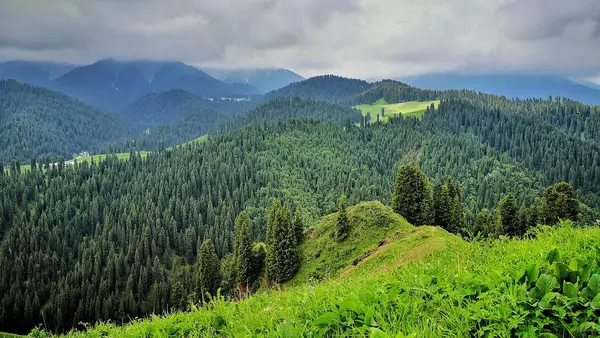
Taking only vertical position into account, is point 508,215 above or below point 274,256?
above

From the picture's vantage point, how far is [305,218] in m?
160

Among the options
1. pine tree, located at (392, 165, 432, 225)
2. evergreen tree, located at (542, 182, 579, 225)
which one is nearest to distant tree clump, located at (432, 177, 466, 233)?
pine tree, located at (392, 165, 432, 225)

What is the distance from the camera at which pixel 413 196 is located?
75.4 m

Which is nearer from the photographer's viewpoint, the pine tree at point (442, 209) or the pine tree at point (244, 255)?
the pine tree at point (442, 209)

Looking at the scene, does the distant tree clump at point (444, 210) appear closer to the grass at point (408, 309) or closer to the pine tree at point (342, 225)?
the pine tree at point (342, 225)

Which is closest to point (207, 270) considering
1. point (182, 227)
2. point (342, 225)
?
point (342, 225)

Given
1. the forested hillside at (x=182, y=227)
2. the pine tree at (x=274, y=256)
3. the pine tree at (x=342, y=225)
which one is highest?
the pine tree at (x=342, y=225)

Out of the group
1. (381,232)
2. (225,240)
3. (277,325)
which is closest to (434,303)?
(277,325)

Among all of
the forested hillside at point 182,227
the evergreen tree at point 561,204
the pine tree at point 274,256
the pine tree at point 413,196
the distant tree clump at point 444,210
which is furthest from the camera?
the distant tree clump at point 444,210

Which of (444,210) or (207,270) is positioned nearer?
(444,210)

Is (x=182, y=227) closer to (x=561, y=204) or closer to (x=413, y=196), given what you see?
(x=413, y=196)

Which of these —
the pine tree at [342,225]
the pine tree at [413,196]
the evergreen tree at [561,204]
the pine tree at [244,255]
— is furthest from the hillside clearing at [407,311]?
the pine tree at [244,255]

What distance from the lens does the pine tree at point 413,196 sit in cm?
7525

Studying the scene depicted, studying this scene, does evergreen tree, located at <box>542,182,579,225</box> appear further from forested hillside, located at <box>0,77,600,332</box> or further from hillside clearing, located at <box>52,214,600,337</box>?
hillside clearing, located at <box>52,214,600,337</box>
